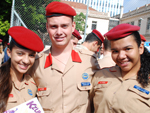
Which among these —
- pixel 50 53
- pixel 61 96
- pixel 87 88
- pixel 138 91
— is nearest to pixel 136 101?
pixel 138 91

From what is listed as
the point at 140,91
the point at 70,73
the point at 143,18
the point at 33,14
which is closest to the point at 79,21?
the point at 143,18

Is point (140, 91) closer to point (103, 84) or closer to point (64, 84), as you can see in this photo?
point (103, 84)

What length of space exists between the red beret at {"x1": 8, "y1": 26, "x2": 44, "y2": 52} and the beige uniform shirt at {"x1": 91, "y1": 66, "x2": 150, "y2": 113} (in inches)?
33.8

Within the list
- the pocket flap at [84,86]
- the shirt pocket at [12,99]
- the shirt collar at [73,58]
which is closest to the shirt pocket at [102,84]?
the pocket flap at [84,86]

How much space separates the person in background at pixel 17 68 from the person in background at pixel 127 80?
33.6 inches

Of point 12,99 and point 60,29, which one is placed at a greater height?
point 60,29

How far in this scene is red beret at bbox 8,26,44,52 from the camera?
5.22 ft

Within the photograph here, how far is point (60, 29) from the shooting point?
5.71 feet

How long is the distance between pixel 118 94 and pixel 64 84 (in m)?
0.62

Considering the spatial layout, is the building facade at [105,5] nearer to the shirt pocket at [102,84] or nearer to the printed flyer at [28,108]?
the shirt pocket at [102,84]

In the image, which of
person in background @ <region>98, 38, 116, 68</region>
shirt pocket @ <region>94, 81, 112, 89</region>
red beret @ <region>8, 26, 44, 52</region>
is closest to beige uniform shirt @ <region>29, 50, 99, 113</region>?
shirt pocket @ <region>94, 81, 112, 89</region>

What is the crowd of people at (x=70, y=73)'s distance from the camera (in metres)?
1.47

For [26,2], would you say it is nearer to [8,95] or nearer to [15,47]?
[15,47]

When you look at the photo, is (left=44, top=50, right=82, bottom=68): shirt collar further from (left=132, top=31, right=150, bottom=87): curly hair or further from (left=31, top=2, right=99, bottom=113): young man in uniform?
(left=132, top=31, right=150, bottom=87): curly hair
